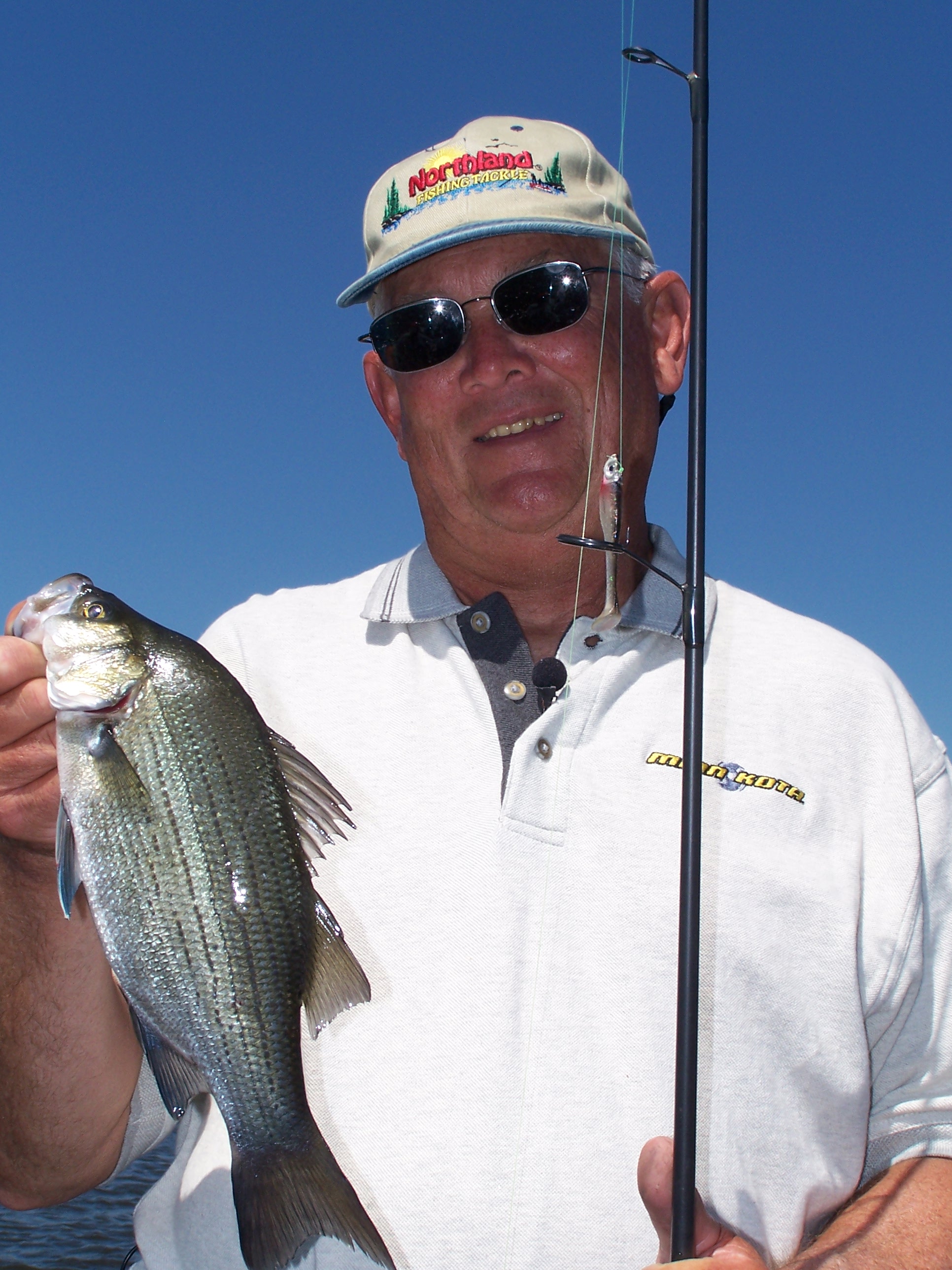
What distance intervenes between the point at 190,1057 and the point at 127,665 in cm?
81

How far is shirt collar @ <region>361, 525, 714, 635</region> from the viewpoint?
302 cm

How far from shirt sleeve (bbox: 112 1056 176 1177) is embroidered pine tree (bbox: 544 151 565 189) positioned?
2781 mm

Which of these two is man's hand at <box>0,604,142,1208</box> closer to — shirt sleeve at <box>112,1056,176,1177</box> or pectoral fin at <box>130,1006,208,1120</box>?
shirt sleeve at <box>112,1056,176,1177</box>

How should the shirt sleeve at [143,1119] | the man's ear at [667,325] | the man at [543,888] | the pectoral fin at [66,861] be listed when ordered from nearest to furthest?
the pectoral fin at [66,861], the man at [543,888], the shirt sleeve at [143,1119], the man's ear at [667,325]

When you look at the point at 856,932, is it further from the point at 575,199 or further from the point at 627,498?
the point at 575,199

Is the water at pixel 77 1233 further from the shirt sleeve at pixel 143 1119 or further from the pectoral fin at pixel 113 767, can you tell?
the pectoral fin at pixel 113 767

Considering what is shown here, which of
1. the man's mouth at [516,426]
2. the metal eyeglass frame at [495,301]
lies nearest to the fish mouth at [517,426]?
the man's mouth at [516,426]

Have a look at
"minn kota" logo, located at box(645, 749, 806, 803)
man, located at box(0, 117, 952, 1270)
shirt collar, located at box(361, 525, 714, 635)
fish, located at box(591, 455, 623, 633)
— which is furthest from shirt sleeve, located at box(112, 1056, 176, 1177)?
fish, located at box(591, 455, 623, 633)

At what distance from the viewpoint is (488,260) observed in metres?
3.22

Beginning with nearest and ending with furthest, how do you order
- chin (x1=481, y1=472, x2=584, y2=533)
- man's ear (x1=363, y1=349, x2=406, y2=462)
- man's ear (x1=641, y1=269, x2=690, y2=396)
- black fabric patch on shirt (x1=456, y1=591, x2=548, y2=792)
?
black fabric patch on shirt (x1=456, y1=591, x2=548, y2=792)
chin (x1=481, y1=472, x2=584, y2=533)
man's ear (x1=641, y1=269, x2=690, y2=396)
man's ear (x1=363, y1=349, x2=406, y2=462)

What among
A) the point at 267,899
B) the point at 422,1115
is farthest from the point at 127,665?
the point at 422,1115

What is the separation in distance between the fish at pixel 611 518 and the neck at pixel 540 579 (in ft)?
0.24

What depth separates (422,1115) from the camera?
239 cm

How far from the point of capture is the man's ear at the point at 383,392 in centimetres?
362
